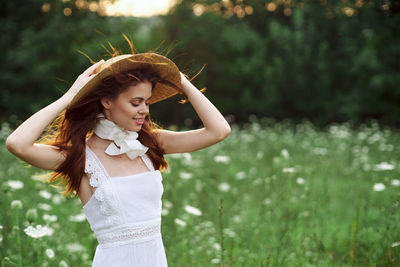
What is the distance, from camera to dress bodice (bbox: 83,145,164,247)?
1.70 m

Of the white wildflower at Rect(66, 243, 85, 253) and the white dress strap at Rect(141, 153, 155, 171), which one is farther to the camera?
the white wildflower at Rect(66, 243, 85, 253)

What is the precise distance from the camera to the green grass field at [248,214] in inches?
113

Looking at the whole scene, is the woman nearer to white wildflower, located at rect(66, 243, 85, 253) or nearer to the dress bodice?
the dress bodice

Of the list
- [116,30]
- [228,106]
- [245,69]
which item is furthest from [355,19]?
[116,30]

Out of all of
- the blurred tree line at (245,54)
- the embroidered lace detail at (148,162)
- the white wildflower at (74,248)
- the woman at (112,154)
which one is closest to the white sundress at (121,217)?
the woman at (112,154)

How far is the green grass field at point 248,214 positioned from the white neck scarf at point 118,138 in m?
0.52

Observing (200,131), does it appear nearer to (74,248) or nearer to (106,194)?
(106,194)

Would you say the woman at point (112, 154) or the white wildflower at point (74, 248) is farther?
the white wildflower at point (74, 248)

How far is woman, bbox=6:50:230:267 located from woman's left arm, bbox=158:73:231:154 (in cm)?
12

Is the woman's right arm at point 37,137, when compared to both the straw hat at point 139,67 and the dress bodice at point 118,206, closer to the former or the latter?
the straw hat at point 139,67

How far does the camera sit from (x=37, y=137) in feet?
5.26

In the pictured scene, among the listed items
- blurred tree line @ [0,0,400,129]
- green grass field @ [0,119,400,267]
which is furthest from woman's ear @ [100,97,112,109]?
blurred tree line @ [0,0,400,129]

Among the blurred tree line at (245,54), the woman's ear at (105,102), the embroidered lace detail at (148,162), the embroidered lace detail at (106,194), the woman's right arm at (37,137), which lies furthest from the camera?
the blurred tree line at (245,54)

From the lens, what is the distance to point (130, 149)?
1789 millimetres
